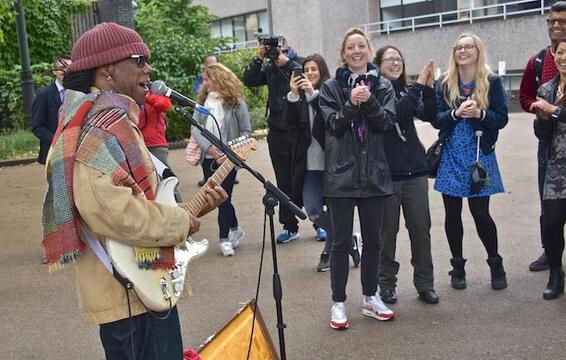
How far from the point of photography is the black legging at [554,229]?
5214 mm

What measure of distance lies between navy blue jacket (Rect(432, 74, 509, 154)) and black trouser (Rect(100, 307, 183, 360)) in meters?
3.17

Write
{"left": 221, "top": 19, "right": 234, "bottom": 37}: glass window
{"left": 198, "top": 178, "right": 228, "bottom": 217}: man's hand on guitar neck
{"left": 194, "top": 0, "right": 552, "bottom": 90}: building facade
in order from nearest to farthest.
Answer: {"left": 198, "top": 178, "right": 228, "bottom": 217}: man's hand on guitar neck < {"left": 194, "top": 0, "right": 552, "bottom": 90}: building facade < {"left": 221, "top": 19, "right": 234, "bottom": 37}: glass window

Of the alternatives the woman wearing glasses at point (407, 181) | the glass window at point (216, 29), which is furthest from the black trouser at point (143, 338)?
the glass window at point (216, 29)

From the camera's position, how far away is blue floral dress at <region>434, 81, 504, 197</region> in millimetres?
5371

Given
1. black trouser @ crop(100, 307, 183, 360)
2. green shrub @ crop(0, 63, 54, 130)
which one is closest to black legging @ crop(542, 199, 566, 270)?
black trouser @ crop(100, 307, 183, 360)

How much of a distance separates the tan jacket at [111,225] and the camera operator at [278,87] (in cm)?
354

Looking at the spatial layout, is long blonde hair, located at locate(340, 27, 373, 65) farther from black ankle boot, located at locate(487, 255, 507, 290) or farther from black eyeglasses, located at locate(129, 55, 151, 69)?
black eyeglasses, located at locate(129, 55, 151, 69)

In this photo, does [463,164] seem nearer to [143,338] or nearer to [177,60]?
[143,338]

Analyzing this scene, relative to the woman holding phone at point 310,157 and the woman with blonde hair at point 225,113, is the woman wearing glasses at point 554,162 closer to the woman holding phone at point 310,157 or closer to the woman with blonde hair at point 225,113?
the woman holding phone at point 310,157

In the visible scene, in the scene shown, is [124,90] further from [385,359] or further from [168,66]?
[168,66]

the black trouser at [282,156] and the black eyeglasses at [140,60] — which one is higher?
the black eyeglasses at [140,60]

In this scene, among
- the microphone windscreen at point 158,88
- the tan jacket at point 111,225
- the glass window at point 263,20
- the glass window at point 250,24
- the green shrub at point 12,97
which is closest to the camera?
the tan jacket at point 111,225

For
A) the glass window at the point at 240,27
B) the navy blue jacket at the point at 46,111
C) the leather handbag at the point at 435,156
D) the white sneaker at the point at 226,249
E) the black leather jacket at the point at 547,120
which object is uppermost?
the glass window at the point at 240,27

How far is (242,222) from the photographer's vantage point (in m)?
8.32
